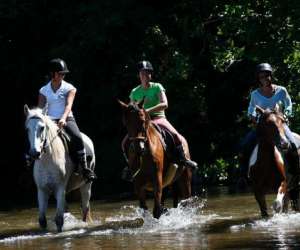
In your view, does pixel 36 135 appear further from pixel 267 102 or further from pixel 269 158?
pixel 267 102

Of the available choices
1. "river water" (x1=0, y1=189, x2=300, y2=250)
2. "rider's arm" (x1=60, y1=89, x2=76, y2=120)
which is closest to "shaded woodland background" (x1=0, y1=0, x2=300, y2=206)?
"river water" (x1=0, y1=189, x2=300, y2=250)

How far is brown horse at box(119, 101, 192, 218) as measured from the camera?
13.8 meters

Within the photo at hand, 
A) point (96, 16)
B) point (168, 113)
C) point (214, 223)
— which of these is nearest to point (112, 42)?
point (96, 16)

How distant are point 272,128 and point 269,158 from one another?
0.58 m

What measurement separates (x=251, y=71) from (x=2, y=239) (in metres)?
15.4

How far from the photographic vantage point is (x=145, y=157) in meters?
14.4

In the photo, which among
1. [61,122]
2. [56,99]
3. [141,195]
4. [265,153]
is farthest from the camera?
[141,195]

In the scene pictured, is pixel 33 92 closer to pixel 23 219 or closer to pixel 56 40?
pixel 56 40

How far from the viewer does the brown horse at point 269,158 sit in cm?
1423

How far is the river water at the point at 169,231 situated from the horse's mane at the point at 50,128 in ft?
4.13

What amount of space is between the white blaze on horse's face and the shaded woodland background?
11660 millimetres

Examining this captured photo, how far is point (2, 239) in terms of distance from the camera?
13.3 metres

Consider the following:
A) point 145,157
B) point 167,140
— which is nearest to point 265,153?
point 167,140

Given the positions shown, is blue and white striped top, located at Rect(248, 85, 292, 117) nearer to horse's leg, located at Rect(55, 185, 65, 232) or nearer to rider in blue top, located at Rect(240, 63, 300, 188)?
rider in blue top, located at Rect(240, 63, 300, 188)
